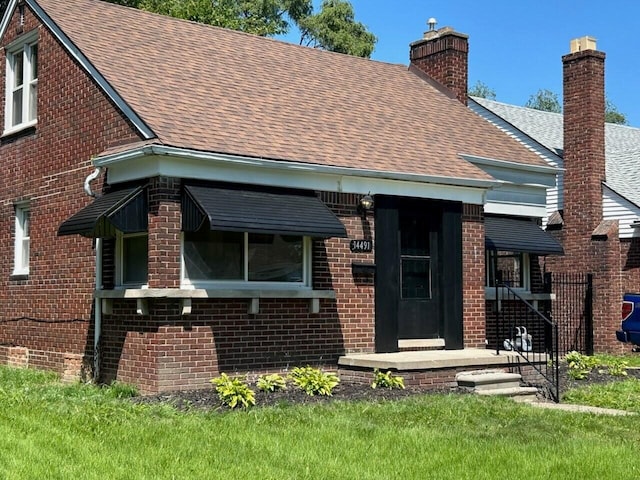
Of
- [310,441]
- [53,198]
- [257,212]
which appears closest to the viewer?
[310,441]

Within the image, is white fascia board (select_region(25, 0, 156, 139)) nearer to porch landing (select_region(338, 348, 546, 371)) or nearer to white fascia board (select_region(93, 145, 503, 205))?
white fascia board (select_region(93, 145, 503, 205))

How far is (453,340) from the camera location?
47.4 feet

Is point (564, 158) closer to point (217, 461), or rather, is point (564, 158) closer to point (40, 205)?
point (40, 205)

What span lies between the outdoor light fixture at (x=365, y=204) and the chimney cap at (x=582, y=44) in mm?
9627

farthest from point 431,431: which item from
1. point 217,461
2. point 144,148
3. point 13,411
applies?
point 144,148

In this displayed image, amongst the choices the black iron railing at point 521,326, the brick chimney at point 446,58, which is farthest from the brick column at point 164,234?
the brick chimney at point 446,58

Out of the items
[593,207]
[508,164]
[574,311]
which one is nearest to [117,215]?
[508,164]

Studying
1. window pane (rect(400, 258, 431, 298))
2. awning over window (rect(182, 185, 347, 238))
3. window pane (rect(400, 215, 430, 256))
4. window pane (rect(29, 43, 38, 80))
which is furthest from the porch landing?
window pane (rect(29, 43, 38, 80))

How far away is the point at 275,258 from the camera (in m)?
12.7

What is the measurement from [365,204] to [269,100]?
2662 millimetres

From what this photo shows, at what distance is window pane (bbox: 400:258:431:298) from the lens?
14.3 meters

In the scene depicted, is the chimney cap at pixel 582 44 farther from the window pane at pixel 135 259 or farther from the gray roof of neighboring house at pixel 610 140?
the window pane at pixel 135 259

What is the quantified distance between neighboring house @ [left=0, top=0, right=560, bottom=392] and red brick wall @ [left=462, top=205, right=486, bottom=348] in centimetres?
3

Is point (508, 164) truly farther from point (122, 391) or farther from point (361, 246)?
point (122, 391)
